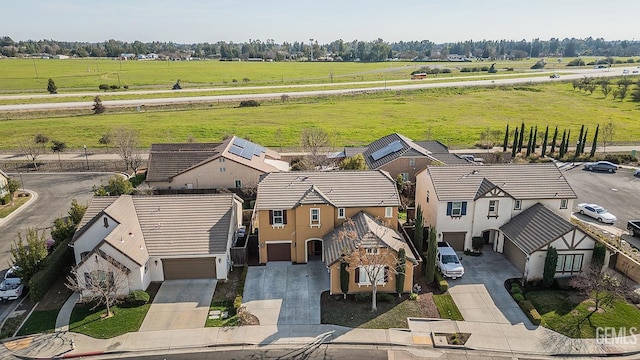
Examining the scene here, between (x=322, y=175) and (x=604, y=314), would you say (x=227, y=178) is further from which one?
(x=604, y=314)

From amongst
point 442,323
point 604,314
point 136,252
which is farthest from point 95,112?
point 604,314

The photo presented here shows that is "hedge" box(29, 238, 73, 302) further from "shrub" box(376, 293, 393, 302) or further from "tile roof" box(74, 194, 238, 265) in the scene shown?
"shrub" box(376, 293, 393, 302)

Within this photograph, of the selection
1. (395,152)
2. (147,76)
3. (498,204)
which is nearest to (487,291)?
(498,204)

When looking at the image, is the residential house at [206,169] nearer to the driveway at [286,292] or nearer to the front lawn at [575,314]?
the driveway at [286,292]

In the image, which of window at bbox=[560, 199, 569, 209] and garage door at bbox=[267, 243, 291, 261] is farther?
window at bbox=[560, 199, 569, 209]

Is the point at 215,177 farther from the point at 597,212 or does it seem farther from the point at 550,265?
the point at 597,212

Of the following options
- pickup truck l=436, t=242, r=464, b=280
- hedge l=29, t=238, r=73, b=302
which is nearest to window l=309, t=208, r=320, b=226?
pickup truck l=436, t=242, r=464, b=280
